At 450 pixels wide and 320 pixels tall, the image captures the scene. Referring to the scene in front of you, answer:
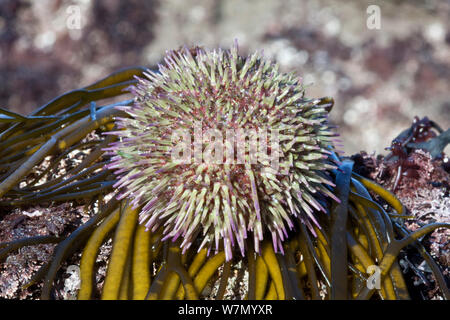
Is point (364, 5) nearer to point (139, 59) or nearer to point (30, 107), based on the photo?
point (139, 59)

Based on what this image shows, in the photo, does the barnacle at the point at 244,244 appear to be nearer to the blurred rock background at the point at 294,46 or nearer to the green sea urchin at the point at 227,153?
the green sea urchin at the point at 227,153

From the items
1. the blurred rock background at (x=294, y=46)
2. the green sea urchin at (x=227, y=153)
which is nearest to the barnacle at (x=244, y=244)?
the green sea urchin at (x=227, y=153)

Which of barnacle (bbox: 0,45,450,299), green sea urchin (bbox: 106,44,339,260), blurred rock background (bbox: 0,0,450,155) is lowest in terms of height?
barnacle (bbox: 0,45,450,299)

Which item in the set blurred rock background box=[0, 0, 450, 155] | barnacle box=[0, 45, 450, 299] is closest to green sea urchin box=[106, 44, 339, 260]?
barnacle box=[0, 45, 450, 299]

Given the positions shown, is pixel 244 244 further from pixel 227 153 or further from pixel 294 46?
pixel 294 46

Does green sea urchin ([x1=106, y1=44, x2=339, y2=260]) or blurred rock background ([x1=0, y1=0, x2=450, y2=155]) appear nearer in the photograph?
green sea urchin ([x1=106, y1=44, x2=339, y2=260])

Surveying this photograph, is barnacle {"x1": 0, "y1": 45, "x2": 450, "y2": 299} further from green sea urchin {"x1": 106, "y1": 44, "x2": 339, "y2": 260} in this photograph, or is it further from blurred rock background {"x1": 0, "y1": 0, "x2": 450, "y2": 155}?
blurred rock background {"x1": 0, "y1": 0, "x2": 450, "y2": 155}
